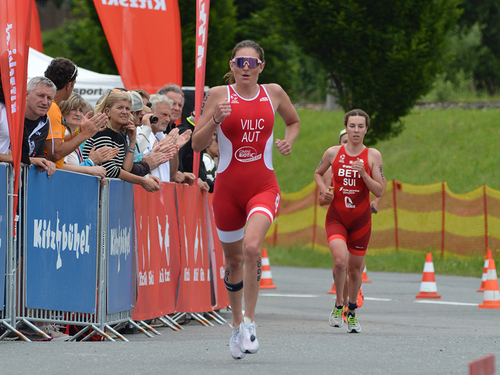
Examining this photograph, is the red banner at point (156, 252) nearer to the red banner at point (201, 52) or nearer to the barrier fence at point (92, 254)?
the barrier fence at point (92, 254)

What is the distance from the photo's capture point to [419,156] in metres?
33.9

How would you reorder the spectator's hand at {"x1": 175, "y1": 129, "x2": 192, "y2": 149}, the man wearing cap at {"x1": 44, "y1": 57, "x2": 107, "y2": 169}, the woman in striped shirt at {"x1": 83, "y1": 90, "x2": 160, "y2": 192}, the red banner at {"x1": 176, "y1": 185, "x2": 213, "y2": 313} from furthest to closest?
the red banner at {"x1": 176, "y1": 185, "x2": 213, "y2": 313}
the spectator's hand at {"x1": 175, "y1": 129, "x2": 192, "y2": 149}
the woman in striped shirt at {"x1": 83, "y1": 90, "x2": 160, "y2": 192}
the man wearing cap at {"x1": 44, "y1": 57, "x2": 107, "y2": 169}

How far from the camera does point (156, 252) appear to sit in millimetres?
8531

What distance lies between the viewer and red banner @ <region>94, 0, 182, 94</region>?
1329cm

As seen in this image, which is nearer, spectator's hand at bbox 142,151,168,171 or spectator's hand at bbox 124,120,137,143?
spectator's hand at bbox 124,120,137,143

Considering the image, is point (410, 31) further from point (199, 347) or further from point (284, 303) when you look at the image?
point (199, 347)

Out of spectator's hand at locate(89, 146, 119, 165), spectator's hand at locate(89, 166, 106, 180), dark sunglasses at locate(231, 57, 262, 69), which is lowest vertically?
spectator's hand at locate(89, 166, 106, 180)

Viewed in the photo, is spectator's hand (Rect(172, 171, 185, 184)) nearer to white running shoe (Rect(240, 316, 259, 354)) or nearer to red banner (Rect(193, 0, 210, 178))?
red banner (Rect(193, 0, 210, 178))

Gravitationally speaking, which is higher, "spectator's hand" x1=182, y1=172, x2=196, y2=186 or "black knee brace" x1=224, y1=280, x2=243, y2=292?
"spectator's hand" x1=182, y1=172, x2=196, y2=186

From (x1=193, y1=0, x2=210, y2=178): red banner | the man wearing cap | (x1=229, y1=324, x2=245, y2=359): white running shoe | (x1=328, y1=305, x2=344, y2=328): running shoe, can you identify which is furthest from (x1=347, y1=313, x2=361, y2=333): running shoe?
the man wearing cap

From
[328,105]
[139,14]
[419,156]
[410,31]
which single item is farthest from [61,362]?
[328,105]

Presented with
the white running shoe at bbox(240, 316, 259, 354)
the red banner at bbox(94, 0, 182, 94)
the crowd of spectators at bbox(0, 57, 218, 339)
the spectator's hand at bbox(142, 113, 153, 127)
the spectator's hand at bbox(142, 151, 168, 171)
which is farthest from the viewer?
the red banner at bbox(94, 0, 182, 94)

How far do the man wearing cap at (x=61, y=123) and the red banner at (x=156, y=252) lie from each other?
1.09 meters

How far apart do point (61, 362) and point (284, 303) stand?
25.6 ft
